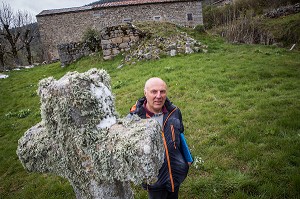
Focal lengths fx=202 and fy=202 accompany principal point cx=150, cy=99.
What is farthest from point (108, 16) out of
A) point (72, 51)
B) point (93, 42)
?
point (93, 42)

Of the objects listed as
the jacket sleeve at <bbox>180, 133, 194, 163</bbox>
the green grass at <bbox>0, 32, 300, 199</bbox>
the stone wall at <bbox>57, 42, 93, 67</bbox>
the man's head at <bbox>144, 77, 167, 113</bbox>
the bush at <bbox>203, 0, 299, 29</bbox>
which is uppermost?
the bush at <bbox>203, 0, 299, 29</bbox>

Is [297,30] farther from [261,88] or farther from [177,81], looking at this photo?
[177,81]

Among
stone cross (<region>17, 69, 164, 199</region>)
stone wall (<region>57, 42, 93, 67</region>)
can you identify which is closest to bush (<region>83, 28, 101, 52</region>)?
stone wall (<region>57, 42, 93, 67</region>)

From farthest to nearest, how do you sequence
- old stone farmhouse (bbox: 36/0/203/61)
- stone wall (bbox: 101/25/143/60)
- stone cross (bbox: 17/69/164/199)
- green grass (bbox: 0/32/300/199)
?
old stone farmhouse (bbox: 36/0/203/61)
stone wall (bbox: 101/25/143/60)
green grass (bbox: 0/32/300/199)
stone cross (bbox: 17/69/164/199)

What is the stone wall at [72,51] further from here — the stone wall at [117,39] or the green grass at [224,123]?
the green grass at [224,123]

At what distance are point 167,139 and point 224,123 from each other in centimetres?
331

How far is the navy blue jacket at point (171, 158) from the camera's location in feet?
8.15

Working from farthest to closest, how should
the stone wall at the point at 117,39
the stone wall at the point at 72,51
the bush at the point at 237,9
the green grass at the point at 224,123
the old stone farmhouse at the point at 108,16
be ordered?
the old stone farmhouse at the point at 108,16 → the bush at the point at 237,9 → the stone wall at the point at 72,51 → the stone wall at the point at 117,39 → the green grass at the point at 224,123

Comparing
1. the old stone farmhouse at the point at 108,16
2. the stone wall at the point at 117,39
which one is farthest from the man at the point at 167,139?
the old stone farmhouse at the point at 108,16

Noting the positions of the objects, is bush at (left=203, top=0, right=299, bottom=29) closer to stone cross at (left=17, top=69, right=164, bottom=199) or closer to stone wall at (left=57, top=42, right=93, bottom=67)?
stone wall at (left=57, top=42, right=93, bottom=67)

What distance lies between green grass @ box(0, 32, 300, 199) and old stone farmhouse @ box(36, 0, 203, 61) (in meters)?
18.8

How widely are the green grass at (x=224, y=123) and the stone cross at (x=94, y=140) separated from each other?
2.74 m

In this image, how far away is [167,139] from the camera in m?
2.52

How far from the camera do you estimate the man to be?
8.19ft
